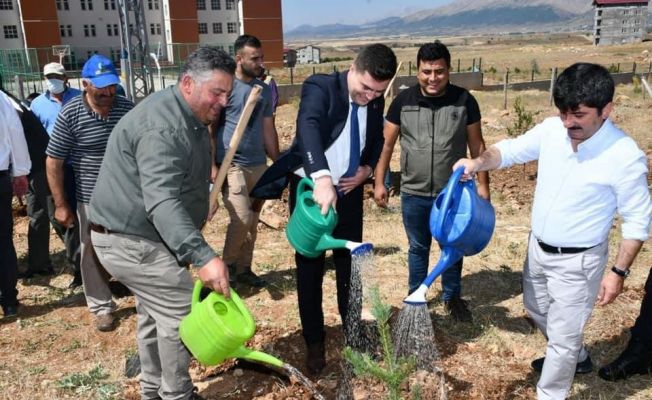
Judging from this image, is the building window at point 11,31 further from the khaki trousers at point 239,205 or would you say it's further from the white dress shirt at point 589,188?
the white dress shirt at point 589,188

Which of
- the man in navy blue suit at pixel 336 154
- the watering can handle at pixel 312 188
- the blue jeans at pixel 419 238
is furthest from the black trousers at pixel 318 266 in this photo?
the blue jeans at pixel 419 238

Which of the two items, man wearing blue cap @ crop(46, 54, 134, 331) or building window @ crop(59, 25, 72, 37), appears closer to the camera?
man wearing blue cap @ crop(46, 54, 134, 331)

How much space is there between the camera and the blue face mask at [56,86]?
15.6 ft

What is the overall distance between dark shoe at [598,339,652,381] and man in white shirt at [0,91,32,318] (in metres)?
3.94

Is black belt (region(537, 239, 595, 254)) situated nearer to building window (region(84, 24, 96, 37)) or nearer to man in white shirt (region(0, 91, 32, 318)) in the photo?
man in white shirt (region(0, 91, 32, 318))

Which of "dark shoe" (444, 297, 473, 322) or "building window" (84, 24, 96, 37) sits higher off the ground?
"building window" (84, 24, 96, 37)

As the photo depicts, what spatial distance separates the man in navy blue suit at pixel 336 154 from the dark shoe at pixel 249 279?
4.10 feet

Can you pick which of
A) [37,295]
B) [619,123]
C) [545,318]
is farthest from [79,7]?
[545,318]

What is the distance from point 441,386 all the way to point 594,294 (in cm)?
97

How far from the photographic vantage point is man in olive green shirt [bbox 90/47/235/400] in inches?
87.0

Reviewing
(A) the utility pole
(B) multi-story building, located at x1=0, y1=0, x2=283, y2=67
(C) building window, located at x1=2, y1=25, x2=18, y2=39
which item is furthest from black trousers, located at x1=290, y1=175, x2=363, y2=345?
(C) building window, located at x1=2, y1=25, x2=18, y2=39

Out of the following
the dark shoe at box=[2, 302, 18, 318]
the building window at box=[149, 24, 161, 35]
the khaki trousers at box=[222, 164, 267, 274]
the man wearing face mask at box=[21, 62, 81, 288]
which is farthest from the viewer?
the building window at box=[149, 24, 161, 35]

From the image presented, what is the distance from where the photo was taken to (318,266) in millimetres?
3154

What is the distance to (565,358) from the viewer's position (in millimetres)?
2551
